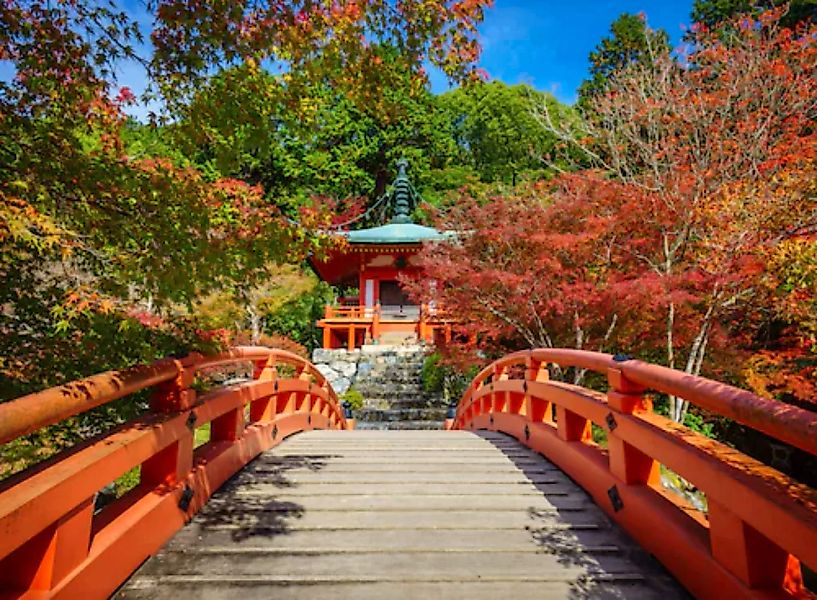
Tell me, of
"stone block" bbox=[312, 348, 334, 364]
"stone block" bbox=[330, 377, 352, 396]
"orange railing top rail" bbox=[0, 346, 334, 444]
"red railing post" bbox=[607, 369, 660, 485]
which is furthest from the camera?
"stone block" bbox=[312, 348, 334, 364]

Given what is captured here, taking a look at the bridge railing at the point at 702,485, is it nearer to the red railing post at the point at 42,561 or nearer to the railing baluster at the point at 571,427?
the railing baluster at the point at 571,427

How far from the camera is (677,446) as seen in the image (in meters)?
2.02

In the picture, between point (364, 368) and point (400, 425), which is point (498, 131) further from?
point (400, 425)

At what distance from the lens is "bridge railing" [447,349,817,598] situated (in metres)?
1.49

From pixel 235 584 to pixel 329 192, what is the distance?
25.9 metres

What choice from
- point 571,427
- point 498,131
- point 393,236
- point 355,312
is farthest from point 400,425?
point 498,131

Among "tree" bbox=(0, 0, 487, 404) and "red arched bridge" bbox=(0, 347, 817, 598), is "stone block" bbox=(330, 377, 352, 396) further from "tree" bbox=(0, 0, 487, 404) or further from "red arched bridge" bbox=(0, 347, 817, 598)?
"tree" bbox=(0, 0, 487, 404)

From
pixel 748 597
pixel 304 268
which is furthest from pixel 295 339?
pixel 748 597

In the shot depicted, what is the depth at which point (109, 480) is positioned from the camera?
1810 millimetres

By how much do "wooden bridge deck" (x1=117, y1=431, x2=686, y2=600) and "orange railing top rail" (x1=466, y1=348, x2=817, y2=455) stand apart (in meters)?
0.74

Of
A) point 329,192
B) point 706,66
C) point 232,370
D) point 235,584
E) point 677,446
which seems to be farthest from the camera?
point 329,192

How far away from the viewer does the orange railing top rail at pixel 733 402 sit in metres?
1.41

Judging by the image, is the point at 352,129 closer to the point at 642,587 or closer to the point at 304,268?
the point at 304,268

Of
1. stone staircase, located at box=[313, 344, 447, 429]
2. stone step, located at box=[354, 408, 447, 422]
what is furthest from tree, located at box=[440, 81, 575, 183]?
stone step, located at box=[354, 408, 447, 422]
